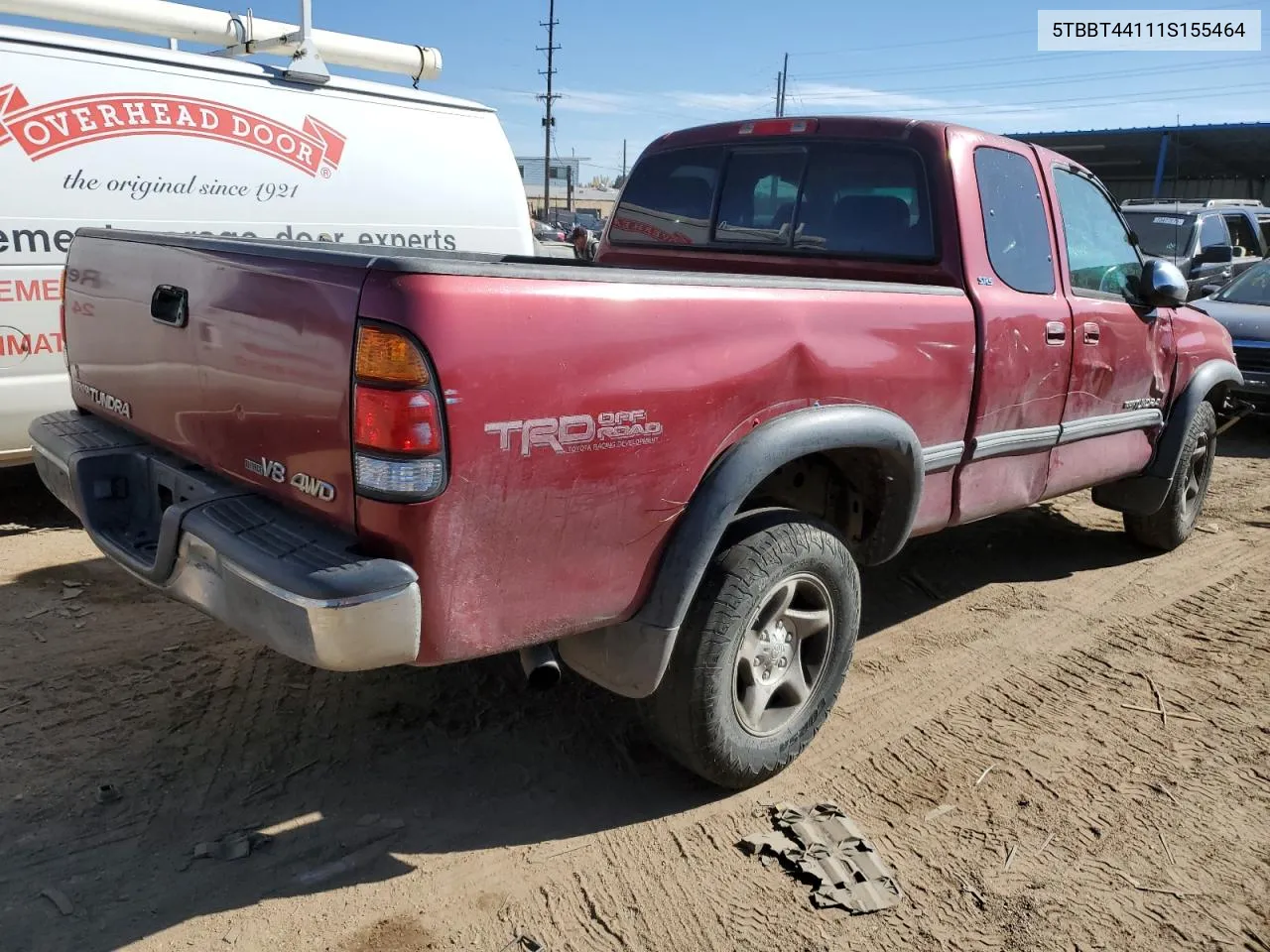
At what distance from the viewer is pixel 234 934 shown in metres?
2.44

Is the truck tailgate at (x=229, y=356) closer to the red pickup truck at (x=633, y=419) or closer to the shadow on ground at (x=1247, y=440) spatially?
the red pickup truck at (x=633, y=419)

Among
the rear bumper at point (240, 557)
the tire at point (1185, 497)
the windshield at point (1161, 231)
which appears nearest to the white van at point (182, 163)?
the rear bumper at point (240, 557)

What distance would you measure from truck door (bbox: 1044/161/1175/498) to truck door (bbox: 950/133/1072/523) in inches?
5.4

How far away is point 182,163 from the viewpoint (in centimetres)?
528

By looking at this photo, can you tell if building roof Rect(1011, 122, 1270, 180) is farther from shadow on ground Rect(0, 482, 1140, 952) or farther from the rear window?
shadow on ground Rect(0, 482, 1140, 952)

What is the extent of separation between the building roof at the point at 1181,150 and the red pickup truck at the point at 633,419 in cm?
2250

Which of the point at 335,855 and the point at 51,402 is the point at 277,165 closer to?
the point at 51,402

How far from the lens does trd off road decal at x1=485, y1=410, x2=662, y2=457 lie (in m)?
2.25

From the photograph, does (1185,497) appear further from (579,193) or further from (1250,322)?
(579,193)

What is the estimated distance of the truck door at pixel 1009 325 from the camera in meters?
3.71

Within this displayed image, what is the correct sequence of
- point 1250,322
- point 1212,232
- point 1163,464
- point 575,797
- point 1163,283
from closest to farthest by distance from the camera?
point 575,797, point 1163,283, point 1163,464, point 1250,322, point 1212,232

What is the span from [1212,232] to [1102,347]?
975 centimetres

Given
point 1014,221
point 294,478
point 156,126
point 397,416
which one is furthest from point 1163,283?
point 156,126

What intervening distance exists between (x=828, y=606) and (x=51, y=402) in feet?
13.6
